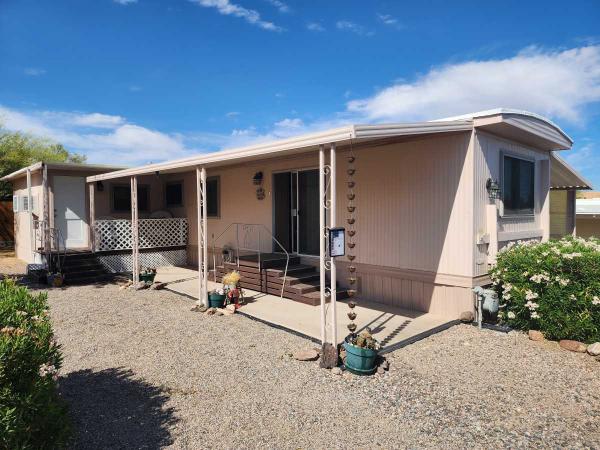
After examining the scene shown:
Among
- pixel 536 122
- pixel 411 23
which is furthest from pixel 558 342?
pixel 411 23

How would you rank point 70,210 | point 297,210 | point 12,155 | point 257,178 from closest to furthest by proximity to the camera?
point 297,210 → point 257,178 → point 70,210 → point 12,155

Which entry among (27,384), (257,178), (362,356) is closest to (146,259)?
(257,178)

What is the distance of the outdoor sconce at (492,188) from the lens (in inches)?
243

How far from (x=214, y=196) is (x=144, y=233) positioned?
2386 millimetres

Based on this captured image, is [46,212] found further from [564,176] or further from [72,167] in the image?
[564,176]

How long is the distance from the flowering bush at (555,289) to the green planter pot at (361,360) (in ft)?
8.46

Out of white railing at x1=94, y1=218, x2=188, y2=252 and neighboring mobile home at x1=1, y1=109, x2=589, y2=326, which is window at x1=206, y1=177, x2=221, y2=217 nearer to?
neighboring mobile home at x1=1, y1=109, x2=589, y2=326

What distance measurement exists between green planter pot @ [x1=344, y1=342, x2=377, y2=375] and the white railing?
8.53m

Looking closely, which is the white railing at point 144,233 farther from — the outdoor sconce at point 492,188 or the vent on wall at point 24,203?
the outdoor sconce at point 492,188

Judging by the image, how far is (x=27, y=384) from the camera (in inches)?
86.6

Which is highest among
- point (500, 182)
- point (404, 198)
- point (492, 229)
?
point (500, 182)

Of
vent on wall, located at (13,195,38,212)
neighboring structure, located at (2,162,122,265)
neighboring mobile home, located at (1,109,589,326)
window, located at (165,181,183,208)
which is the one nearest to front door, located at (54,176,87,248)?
neighboring structure, located at (2,162,122,265)

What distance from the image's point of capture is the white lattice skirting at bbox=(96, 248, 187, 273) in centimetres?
1059

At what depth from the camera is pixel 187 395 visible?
3611 mm
